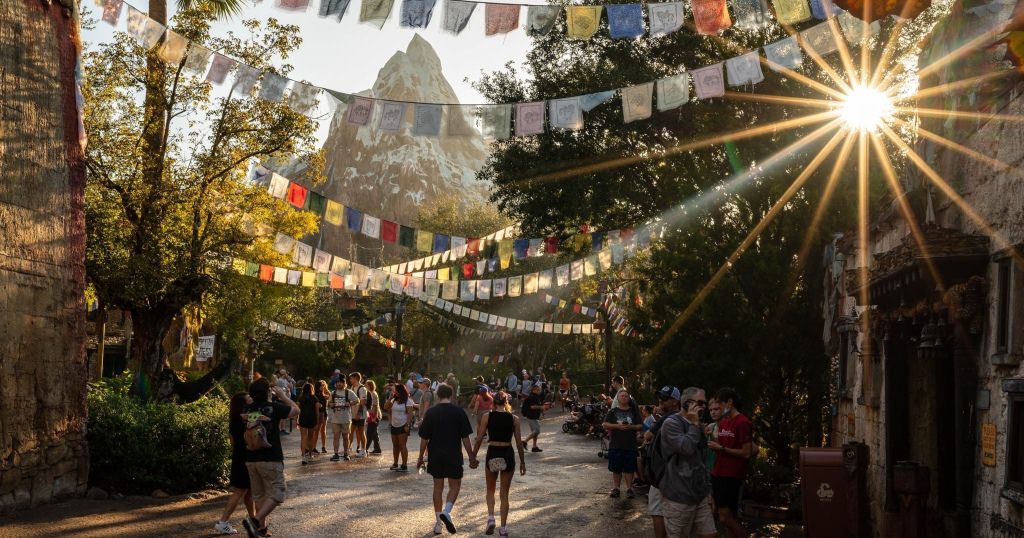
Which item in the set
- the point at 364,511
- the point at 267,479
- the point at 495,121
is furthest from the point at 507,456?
A: the point at 495,121

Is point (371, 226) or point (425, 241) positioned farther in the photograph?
point (425, 241)

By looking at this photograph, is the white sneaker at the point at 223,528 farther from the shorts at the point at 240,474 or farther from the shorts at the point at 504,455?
the shorts at the point at 504,455

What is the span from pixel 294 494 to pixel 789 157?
11.1m

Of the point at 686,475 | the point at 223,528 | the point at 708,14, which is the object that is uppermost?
the point at 708,14

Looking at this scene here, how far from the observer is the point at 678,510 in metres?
8.44

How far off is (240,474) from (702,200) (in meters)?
11.8

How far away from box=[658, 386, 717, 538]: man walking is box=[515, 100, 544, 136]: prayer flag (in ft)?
22.4

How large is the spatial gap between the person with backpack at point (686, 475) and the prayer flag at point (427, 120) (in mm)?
6919

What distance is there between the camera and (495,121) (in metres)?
14.5

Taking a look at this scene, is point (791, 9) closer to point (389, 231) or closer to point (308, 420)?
point (308, 420)

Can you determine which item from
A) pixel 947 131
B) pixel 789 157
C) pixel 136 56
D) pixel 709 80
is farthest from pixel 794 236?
pixel 136 56

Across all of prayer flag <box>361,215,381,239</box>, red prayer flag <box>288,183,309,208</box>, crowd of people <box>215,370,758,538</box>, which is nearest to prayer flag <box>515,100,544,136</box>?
crowd of people <box>215,370,758,538</box>

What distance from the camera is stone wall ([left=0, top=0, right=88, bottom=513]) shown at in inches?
426

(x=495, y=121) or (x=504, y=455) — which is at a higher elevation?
(x=495, y=121)
